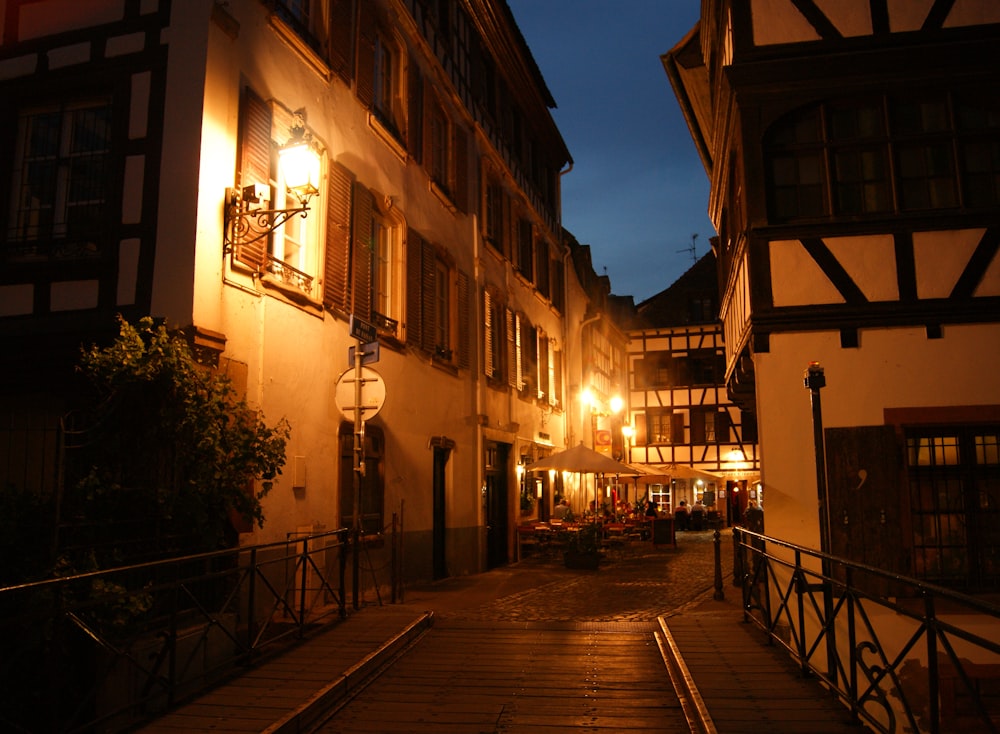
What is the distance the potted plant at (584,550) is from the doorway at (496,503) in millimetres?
1721

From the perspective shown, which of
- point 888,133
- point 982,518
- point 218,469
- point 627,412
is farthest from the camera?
point 627,412

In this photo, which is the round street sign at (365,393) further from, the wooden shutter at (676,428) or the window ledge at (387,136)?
the wooden shutter at (676,428)

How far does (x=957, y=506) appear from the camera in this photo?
971 centimetres

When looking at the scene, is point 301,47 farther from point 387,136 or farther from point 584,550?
point 584,550

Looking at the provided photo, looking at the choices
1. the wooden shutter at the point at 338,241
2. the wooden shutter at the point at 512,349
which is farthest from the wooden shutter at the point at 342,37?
the wooden shutter at the point at 512,349

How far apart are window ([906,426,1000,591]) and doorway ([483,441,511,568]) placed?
924 centimetres

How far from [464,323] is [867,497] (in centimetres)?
838

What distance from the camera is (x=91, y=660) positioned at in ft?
20.1

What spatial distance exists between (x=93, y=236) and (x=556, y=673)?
593cm

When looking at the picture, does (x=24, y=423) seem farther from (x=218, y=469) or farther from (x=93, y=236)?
(x=218, y=469)

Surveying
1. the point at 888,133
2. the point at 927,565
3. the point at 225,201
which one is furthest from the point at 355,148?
the point at 927,565

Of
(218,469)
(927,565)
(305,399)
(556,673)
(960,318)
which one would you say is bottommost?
(556,673)

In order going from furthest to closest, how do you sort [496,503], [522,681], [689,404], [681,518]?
1. [689,404]
2. [681,518]
3. [496,503]
4. [522,681]

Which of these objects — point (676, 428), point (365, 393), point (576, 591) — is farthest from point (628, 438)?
point (365, 393)
